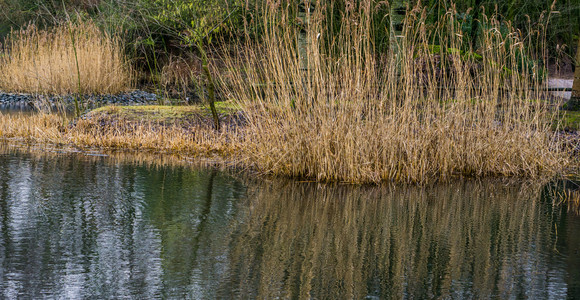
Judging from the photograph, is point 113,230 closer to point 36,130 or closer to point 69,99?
point 36,130

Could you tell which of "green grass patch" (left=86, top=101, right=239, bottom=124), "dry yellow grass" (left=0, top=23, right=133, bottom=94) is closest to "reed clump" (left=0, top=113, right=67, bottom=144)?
"green grass patch" (left=86, top=101, right=239, bottom=124)

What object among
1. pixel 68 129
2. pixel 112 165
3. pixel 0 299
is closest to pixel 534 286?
pixel 0 299

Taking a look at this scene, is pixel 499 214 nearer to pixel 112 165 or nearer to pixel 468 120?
pixel 468 120

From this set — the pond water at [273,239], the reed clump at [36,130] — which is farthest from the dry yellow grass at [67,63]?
the pond water at [273,239]

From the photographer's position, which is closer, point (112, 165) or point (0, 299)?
point (0, 299)

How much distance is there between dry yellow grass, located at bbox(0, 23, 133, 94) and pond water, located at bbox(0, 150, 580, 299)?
1050 centimetres

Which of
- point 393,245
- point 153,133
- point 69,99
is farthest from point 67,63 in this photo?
point 393,245

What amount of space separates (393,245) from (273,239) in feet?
2.67

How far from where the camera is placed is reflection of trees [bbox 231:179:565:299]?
3.65 m

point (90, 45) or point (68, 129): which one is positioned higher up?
point (90, 45)

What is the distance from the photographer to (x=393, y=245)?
4.52m

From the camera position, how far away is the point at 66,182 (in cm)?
663

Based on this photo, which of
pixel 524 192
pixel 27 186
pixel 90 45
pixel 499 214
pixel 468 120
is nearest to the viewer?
pixel 499 214

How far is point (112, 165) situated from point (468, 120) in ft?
13.6
